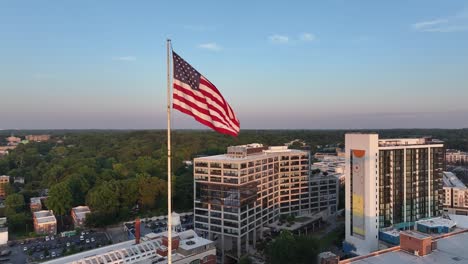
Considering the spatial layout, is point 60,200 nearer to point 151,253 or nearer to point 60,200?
point 60,200

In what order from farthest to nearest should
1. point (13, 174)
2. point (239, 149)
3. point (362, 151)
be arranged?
point (13, 174) → point (239, 149) → point (362, 151)

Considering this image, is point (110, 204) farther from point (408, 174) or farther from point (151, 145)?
point (151, 145)

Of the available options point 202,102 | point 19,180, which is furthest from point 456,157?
point 202,102

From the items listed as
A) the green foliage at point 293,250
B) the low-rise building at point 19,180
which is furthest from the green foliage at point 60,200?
the green foliage at point 293,250

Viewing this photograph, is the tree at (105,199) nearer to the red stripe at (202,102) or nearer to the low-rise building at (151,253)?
the low-rise building at (151,253)

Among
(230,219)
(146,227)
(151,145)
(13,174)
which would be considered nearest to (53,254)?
(146,227)
